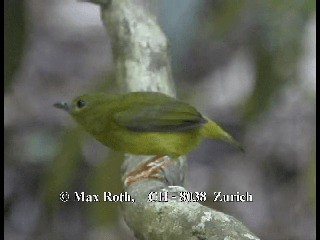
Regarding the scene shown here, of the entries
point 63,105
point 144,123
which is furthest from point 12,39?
point 144,123

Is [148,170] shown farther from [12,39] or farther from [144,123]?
[12,39]

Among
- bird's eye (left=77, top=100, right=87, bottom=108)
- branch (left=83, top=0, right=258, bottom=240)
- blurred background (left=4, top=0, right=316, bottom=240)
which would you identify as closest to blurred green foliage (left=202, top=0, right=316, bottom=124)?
blurred background (left=4, top=0, right=316, bottom=240)

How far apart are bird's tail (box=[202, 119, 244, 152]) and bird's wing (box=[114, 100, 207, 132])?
0.02m

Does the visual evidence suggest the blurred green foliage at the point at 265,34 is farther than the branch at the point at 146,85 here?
Yes

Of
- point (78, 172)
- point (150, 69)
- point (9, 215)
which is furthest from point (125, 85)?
point (9, 215)

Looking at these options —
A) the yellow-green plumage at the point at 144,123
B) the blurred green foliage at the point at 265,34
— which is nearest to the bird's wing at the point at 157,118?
the yellow-green plumage at the point at 144,123

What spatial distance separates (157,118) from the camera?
3.52 feet

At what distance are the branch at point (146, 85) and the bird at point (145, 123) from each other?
2cm

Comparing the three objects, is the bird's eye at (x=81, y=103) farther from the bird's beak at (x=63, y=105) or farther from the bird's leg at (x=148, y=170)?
A: the bird's leg at (x=148, y=170)

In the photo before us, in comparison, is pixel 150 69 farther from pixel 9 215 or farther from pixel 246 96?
pixel 9 215

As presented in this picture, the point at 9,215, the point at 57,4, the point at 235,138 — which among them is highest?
the point at 57,4

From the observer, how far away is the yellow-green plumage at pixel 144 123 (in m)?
1.07

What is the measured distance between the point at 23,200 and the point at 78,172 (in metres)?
0.10

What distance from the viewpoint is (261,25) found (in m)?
1.17
